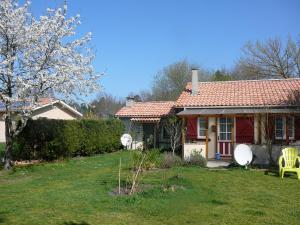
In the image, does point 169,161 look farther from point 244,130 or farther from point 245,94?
point 245,94

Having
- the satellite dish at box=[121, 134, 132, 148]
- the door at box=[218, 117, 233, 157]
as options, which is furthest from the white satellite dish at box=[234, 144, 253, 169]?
the satellite dish at box=[121, 134, 132, 148]

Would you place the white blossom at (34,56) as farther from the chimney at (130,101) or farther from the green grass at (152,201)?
the chimney at (130,101)

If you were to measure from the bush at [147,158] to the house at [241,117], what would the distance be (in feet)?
11.3

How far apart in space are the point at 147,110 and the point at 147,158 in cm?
1629

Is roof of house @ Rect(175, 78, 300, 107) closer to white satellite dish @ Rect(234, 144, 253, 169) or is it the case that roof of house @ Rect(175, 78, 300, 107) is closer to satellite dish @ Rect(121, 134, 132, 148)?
white satellite dish @ Rect(234, 144, 253, 169)

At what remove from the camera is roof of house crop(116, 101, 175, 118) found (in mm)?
29984

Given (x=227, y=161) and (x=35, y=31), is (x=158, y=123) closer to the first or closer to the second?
(x=227, y=161)

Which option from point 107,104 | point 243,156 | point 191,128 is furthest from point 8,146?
point 107,104

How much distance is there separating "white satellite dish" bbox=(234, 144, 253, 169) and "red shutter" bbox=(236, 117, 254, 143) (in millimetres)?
4818

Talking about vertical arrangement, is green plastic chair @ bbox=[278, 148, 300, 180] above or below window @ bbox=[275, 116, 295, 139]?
below

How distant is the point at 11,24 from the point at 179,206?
10.7 metres

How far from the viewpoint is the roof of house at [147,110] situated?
2998cm

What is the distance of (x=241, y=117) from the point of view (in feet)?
74.4

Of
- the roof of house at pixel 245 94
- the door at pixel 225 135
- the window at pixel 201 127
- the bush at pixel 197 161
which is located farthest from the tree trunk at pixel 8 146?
the door at pixel 225 135
